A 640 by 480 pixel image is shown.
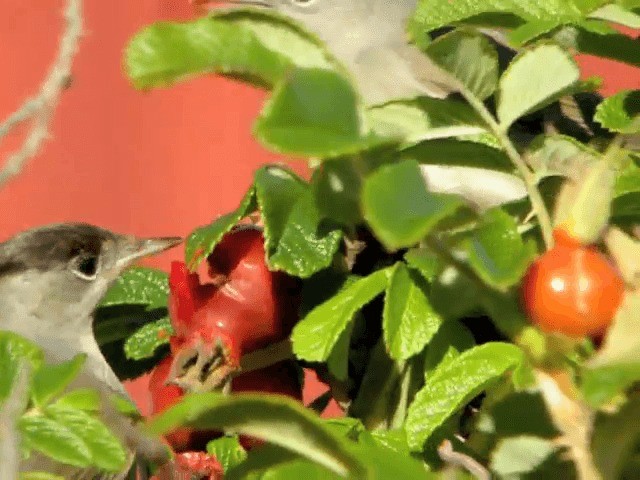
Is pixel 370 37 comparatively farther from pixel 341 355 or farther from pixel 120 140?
pixel 341 355

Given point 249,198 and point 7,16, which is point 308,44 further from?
point 7,16

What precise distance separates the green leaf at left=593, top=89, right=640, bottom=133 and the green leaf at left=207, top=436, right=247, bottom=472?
0.29 metres

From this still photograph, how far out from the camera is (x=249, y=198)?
79 cm

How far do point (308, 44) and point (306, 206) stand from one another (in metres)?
0.22

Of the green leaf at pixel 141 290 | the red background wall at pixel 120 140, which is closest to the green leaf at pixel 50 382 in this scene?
the green leaf at pixel 141 290

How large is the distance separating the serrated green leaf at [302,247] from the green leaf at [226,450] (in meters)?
0.11

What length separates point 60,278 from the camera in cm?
180

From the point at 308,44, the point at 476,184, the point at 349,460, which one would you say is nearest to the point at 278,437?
the point at 349,460

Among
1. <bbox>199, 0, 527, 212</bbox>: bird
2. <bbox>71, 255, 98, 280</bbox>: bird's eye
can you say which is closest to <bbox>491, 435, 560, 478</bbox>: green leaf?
<bbox>199, 0, 527, 212</bbox>: bird

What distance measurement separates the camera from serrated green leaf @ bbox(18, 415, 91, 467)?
22.6 inches

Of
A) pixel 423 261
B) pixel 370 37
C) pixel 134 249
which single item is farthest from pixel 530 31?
pixel 370 37

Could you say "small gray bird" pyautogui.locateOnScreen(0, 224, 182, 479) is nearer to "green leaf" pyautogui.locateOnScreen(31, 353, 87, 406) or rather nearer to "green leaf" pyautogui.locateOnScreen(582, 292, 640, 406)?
"green leaf" pyautogui.locateOnScreen(31, 353, 87, 406)

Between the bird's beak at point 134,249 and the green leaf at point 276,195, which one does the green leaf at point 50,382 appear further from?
the bird's beak at point 134,249

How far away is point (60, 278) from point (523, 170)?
1338mm
